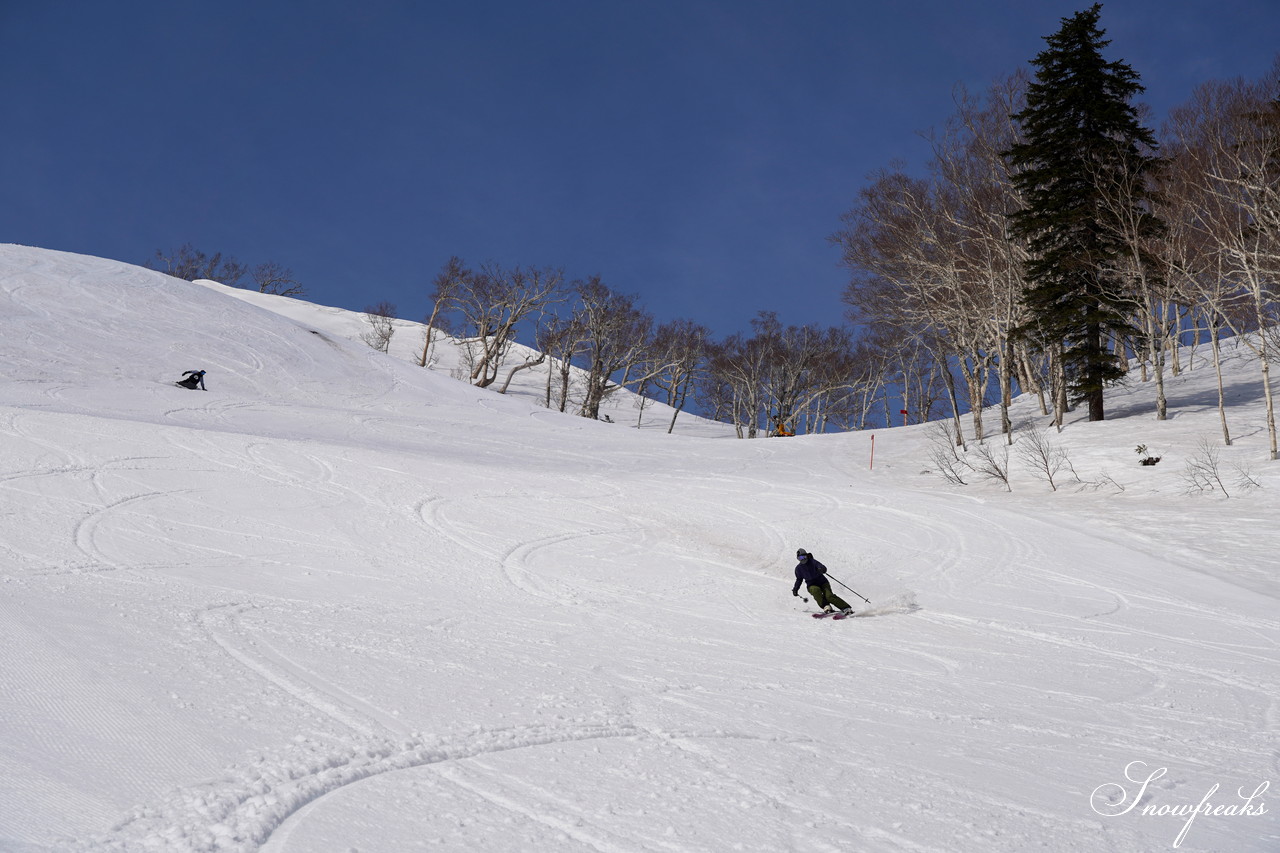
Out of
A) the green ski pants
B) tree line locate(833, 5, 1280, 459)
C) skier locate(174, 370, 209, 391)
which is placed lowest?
the green ski pants

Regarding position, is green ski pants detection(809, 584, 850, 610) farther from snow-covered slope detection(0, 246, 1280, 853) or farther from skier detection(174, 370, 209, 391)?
skier detection(174, 370, 209, 391)

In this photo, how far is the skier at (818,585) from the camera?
1006 centimetres

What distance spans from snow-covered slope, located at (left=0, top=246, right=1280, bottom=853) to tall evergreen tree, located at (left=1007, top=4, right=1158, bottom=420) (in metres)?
4.19

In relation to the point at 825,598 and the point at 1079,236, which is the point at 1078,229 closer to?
the point at 1079,236

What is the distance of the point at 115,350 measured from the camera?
97.5 ft

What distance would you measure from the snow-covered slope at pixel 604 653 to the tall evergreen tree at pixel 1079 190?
13.7 feet

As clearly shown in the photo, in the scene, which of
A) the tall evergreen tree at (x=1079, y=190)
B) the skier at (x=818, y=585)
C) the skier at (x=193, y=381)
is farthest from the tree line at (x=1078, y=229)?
the skier at (x=193, y=381)

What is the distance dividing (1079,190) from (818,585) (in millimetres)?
20467

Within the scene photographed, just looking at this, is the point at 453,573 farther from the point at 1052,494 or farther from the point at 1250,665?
the point at 1052,494

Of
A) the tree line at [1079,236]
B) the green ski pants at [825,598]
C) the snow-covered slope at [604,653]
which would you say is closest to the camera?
the snow-covered slope at [604,653]

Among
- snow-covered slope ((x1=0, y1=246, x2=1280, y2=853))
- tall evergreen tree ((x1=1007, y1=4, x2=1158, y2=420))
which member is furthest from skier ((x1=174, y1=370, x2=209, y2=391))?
tall evergreen tree ((x1=1007, y1=4, x2=1158, y2=420))

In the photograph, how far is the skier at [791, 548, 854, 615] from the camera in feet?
33.0

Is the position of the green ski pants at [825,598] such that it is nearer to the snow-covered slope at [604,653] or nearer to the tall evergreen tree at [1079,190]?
the snow-covered slope at [604,653]

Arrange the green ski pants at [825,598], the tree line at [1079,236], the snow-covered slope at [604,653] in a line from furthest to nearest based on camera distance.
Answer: the tree line at [1079,236] → the green ski pants at [825,598] → the snow-covered slope at [604,653]
